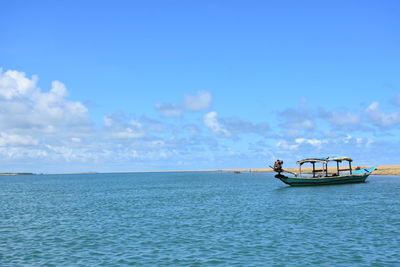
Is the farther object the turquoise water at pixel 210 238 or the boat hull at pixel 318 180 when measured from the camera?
the boat hull at pixel 318 180

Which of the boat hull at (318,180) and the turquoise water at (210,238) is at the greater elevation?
the boat hull at (318,180)

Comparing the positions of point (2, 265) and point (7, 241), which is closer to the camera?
point (2, 265)

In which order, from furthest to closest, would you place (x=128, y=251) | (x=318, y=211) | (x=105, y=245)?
(x=318, y=211), (x=105, y=245), (x=128, y=251)

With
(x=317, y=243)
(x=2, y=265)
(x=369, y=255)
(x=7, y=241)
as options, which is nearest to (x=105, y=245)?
(x=2, y=265)

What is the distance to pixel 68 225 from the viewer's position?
30.8 m

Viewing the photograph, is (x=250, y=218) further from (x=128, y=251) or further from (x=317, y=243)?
(x=128, y=251)

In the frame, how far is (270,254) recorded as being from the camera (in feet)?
62.9

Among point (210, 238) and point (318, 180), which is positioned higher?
point (318, 180)

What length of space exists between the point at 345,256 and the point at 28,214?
3429 cm

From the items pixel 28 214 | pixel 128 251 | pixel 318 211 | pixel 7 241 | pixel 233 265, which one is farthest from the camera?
pixel 28 214

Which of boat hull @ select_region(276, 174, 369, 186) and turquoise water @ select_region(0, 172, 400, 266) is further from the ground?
boat hull @ select_region(276, 174, 369, 186)

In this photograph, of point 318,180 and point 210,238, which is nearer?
point 210,238

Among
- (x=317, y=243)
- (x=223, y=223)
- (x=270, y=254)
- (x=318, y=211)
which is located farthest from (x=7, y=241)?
(x=318, y=211)

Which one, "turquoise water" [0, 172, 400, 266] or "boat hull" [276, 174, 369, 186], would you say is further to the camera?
"boat hull" [276, 174, 369, 186]
